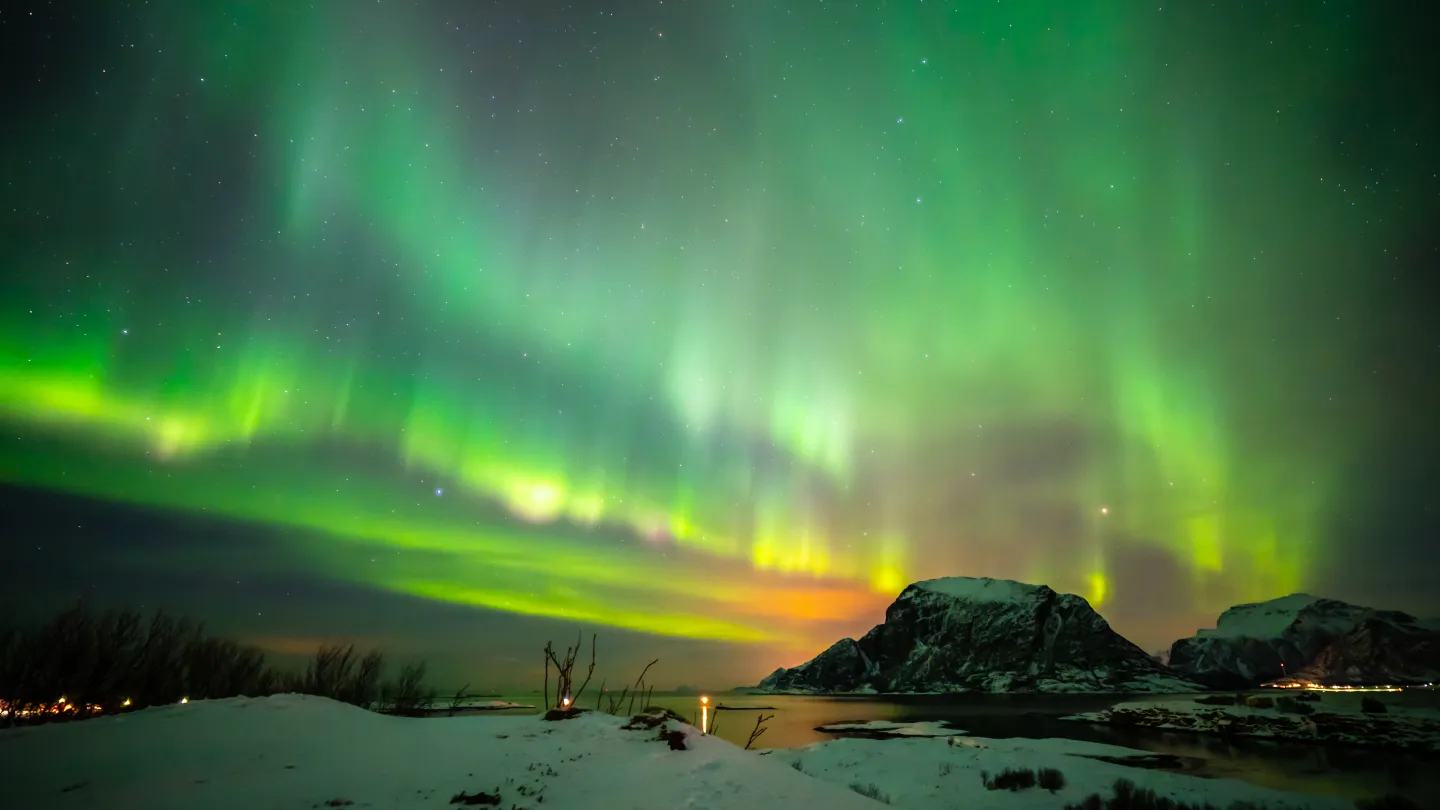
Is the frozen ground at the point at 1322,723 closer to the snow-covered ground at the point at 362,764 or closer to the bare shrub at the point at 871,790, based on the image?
the bare shrub at the point at 871,790

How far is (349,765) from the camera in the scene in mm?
15102

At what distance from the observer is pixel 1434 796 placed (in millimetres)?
31938

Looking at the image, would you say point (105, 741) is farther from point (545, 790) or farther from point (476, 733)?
point (545, 790)

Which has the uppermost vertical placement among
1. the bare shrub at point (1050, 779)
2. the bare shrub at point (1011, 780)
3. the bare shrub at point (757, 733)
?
the bare shrub at point (1050, 779)

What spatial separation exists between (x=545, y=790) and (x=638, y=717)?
734 centimetres

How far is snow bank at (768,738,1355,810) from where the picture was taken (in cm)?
2803

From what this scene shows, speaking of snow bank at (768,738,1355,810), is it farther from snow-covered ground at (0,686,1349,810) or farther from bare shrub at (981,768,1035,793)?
snow-covered ground at (0,686,1349,810)

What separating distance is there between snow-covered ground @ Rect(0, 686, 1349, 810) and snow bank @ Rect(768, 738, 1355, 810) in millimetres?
10634

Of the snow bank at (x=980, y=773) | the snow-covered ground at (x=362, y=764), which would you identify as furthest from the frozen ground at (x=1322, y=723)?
the snow-covered ground at (x=362, y=764)

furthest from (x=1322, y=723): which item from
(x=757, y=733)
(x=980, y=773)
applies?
(x=757, y=733)

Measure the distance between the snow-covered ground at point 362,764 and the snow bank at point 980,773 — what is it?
34.9 feet

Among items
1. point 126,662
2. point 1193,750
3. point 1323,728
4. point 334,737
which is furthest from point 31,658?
point 1323,728

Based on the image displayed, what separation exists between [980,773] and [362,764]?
3287 cm

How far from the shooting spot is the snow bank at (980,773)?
92.0 feet
